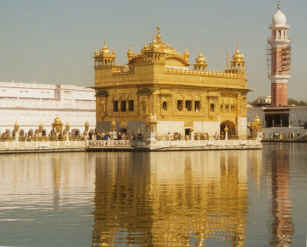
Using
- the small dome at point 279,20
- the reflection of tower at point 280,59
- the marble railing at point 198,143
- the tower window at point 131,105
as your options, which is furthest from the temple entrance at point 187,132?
the small dome at point 279,20

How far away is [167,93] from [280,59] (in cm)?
4610

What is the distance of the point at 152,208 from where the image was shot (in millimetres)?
18750

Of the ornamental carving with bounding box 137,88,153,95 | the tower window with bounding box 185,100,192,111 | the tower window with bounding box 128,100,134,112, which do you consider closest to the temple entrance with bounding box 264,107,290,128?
the tower window with bounding box 185,100,192,111

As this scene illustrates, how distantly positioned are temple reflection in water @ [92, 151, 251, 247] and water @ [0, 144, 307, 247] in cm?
2

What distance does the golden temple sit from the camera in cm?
5744

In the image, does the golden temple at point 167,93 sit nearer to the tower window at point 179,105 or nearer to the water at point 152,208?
the tower window at point 179,105

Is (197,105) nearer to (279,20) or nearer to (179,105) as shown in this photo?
(179,105)

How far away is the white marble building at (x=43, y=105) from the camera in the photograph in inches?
3270

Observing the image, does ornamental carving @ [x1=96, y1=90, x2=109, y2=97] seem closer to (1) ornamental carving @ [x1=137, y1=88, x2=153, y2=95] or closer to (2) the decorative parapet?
(1) ornamental carving @ [x1=137, y1=88, x2=153, y2=95]

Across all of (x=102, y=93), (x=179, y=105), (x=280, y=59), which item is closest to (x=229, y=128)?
(x=179, y=105)

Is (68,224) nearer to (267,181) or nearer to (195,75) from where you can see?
(267,181)

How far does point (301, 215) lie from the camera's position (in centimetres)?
1753

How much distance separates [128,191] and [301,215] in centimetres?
665

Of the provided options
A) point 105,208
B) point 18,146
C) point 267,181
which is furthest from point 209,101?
point 105,208
